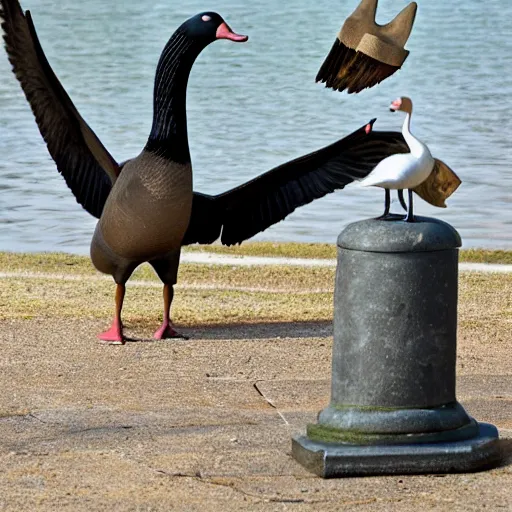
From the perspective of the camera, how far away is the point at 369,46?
6934 millimetres

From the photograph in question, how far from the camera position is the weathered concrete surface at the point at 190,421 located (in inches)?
239

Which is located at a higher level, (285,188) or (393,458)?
(285,188)

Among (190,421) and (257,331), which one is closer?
(190,421)

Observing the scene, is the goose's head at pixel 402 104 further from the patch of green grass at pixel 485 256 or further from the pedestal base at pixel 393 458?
the patch of green grass at pixel 485 256

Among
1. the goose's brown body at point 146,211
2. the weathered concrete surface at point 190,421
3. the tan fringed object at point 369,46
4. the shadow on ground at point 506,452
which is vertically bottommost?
the weathered concrete surface at point 190,421

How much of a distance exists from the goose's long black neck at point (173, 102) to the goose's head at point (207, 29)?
1.5 inches

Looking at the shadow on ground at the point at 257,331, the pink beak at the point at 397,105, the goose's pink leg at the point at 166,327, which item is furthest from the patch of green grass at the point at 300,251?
the pink beak at the point at 397,105

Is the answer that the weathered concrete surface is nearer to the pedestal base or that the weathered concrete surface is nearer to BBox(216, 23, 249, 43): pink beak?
the pedestal base

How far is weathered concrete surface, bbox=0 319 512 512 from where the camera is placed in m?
6.06

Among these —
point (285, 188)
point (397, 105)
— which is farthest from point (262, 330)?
point (397, 105)

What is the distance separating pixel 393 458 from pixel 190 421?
1.27 metres

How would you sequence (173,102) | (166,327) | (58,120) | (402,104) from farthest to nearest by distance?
(166,327) → (58,120) → (173,102) → (402,104)

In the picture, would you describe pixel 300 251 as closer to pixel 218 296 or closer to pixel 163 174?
pixel 218 296

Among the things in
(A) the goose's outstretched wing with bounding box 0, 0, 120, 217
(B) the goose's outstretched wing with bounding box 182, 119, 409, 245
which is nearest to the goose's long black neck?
(A) the goose's outstretched wing with bounding box 0, 0, 120, 217
